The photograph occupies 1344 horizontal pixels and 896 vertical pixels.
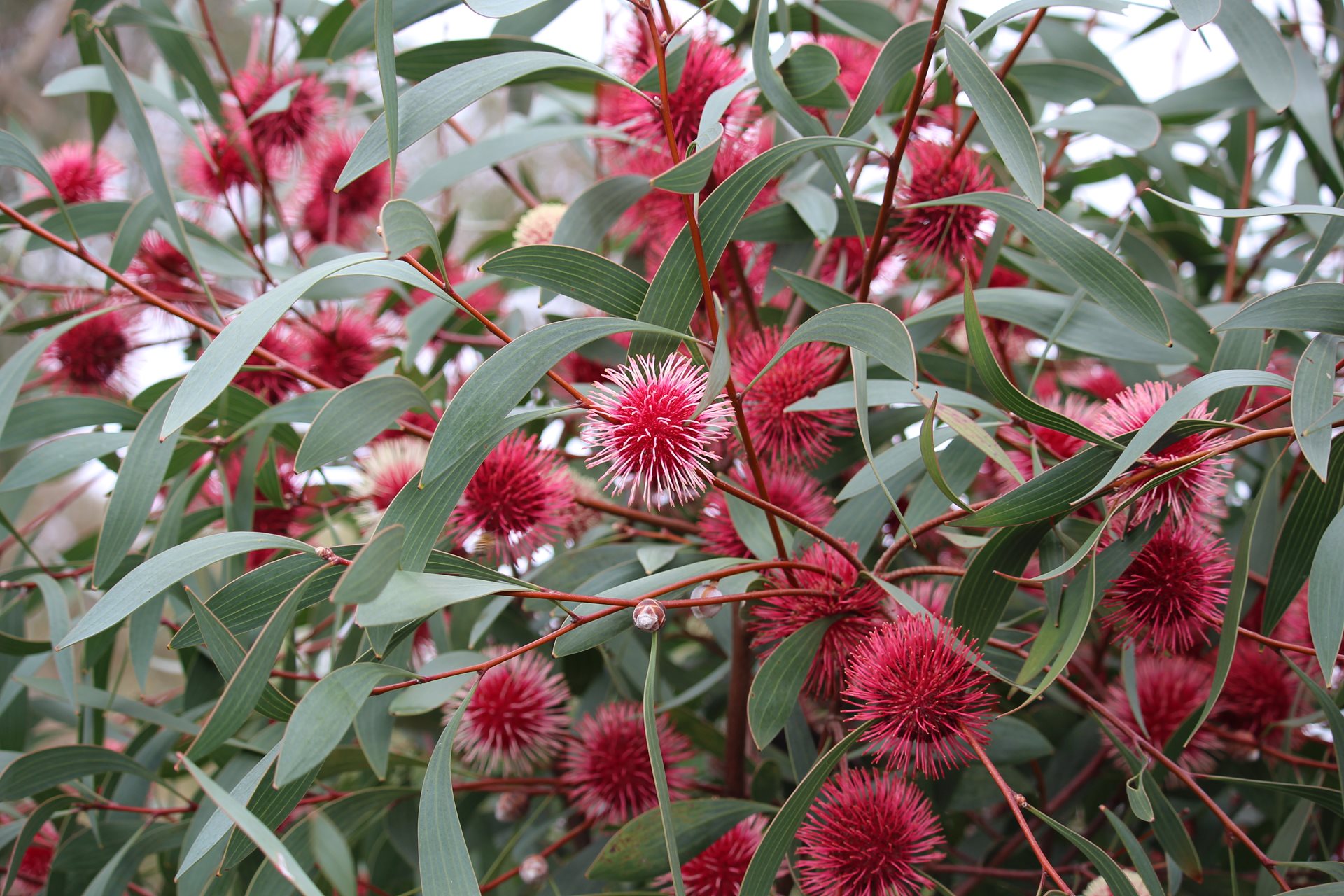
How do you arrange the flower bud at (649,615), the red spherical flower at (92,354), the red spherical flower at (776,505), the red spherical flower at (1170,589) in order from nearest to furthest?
the flower bud at (649,615) < the red spherical flower at (1170,589) < the red spherical flower at (776,505) < the red spherical flower at (92,354)

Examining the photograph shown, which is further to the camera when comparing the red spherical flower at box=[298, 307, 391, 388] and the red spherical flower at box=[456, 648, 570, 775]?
the red spherical flower at box=[298, 307, 391, 388]

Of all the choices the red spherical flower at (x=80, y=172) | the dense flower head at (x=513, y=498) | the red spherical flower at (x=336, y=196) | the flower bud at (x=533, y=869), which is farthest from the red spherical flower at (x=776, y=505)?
the red spherical flower at (x=80, y=172)

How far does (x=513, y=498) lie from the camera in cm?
62

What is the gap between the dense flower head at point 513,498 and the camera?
2.03 ft

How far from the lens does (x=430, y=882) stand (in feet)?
1.39

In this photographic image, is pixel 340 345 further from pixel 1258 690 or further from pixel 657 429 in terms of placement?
pixel 1258 690

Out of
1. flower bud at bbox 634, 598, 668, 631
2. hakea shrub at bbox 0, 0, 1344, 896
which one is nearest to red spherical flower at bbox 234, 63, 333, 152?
hakea shrub at bbox 0, 0, 1344, 896

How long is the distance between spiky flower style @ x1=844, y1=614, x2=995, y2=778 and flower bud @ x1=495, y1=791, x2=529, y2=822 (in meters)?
0.41

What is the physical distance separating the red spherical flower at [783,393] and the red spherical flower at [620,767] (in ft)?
0.81

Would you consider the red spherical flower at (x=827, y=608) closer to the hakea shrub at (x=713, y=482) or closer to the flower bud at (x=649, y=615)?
the hakea shrub at (x=713, y=482)

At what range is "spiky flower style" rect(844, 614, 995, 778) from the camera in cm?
49

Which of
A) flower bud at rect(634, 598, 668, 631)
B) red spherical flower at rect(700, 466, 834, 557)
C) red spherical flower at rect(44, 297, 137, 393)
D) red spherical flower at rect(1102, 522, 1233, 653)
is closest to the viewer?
flower bud at rect(634, 598, 668, 631)

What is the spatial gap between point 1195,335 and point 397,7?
60 centimetres

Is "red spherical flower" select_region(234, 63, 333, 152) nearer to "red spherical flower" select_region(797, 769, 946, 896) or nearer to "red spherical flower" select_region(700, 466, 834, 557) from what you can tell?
"red spherical flower" select_region(700, 466, 834, 557)
